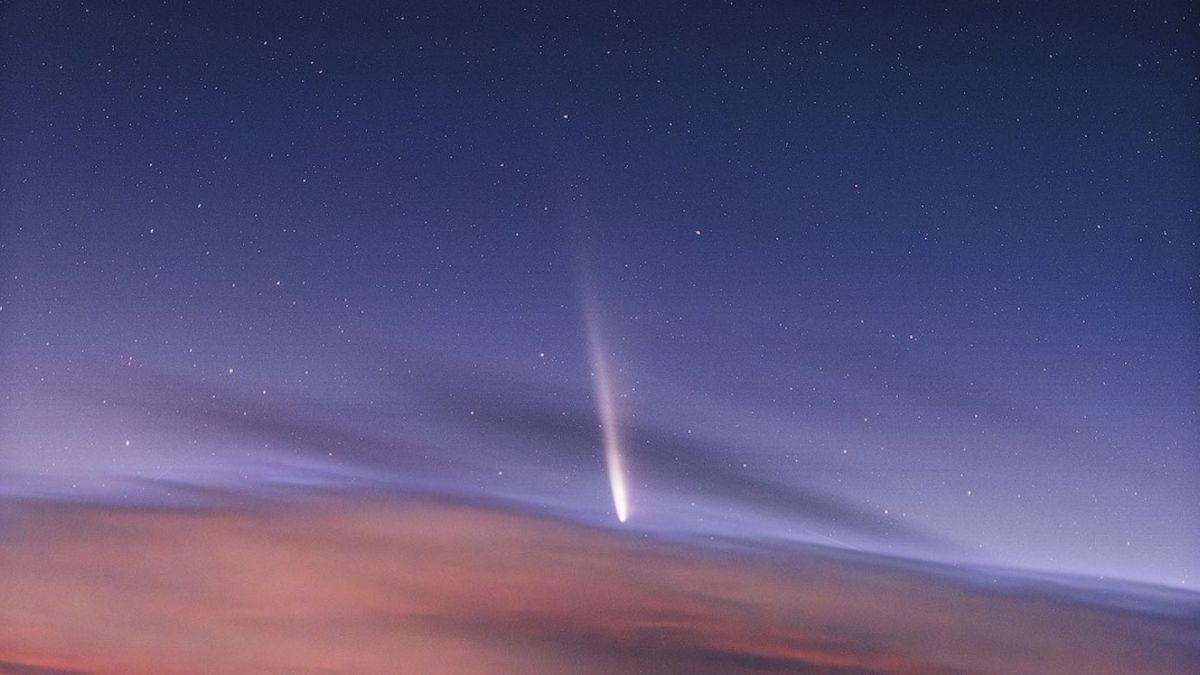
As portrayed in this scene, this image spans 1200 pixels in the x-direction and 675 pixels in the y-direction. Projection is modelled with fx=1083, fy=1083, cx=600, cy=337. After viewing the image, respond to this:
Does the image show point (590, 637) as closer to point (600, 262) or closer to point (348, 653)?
point (348, 653)

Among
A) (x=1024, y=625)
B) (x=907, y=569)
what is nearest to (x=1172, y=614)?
(x=1024, y=625)

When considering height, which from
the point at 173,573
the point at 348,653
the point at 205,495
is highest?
the point at 205,495

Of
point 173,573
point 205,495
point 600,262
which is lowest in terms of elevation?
point 173,573

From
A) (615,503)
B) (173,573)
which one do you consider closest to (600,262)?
(615,503)

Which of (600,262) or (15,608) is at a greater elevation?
(600,262)

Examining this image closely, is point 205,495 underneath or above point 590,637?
above

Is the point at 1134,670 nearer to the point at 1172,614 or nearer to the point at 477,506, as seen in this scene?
the point at 1172,614
